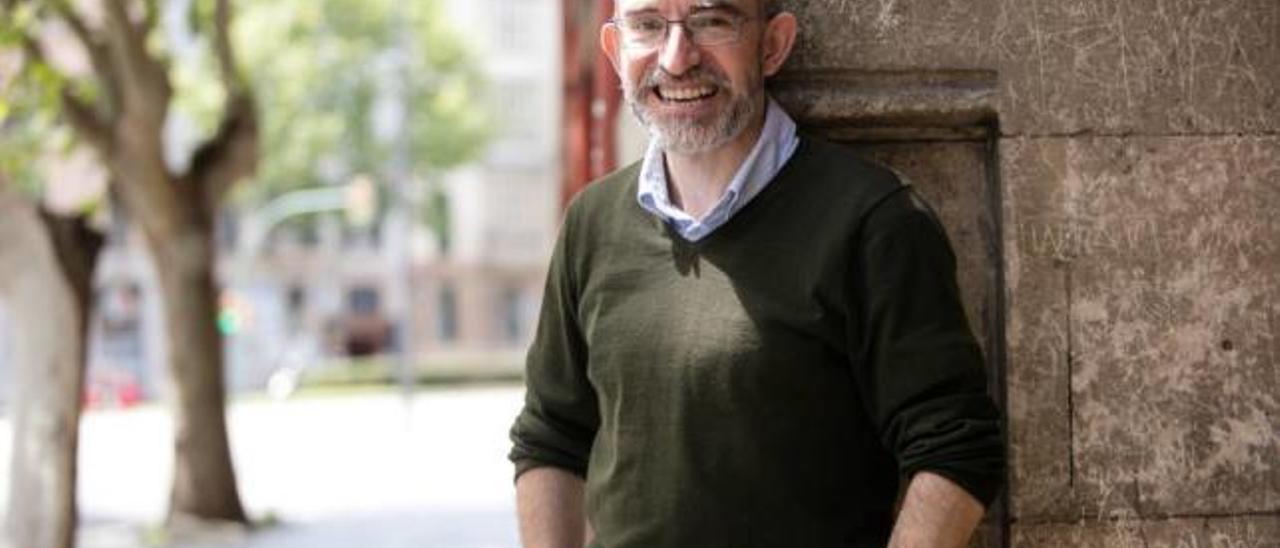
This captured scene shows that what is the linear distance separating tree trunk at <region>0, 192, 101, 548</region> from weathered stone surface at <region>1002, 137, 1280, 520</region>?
31.4 feet

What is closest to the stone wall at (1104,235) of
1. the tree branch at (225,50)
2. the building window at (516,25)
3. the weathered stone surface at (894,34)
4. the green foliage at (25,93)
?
the weathered stone surface at (894,34)

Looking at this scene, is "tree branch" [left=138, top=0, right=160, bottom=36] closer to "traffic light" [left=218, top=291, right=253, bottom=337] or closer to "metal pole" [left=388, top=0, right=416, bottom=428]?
"metal pole" [left=388, top=0, right=416, bottom=428]

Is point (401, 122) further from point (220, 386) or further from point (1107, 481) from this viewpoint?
point (1107, 481)

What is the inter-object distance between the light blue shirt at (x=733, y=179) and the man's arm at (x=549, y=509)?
0.46m

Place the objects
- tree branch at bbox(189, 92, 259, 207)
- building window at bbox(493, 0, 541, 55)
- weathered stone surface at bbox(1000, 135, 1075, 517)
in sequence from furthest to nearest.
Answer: building window at bbox(493, 0, 541, 55)
tree branch at bbox(189, 92, 259, 207)
weathered stone surface at bbox(1000, 135, 1075, 517)

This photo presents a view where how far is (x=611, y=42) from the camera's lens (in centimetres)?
299

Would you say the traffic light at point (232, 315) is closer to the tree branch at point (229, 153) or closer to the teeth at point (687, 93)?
the tree branch at point (229, 153)

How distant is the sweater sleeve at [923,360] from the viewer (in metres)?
2.60

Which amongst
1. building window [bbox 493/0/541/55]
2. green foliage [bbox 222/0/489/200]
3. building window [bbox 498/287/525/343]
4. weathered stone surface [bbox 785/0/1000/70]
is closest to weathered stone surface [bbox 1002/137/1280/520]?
weathered stone surface [bbox 785/0/1000/70]

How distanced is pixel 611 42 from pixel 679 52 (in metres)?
0.24

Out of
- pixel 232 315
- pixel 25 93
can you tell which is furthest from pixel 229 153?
pixel 232 315

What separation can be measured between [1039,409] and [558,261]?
0.82m

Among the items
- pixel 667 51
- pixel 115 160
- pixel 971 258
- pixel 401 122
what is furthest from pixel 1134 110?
pixel 401 122

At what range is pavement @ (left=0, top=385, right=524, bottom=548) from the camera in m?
16.1
